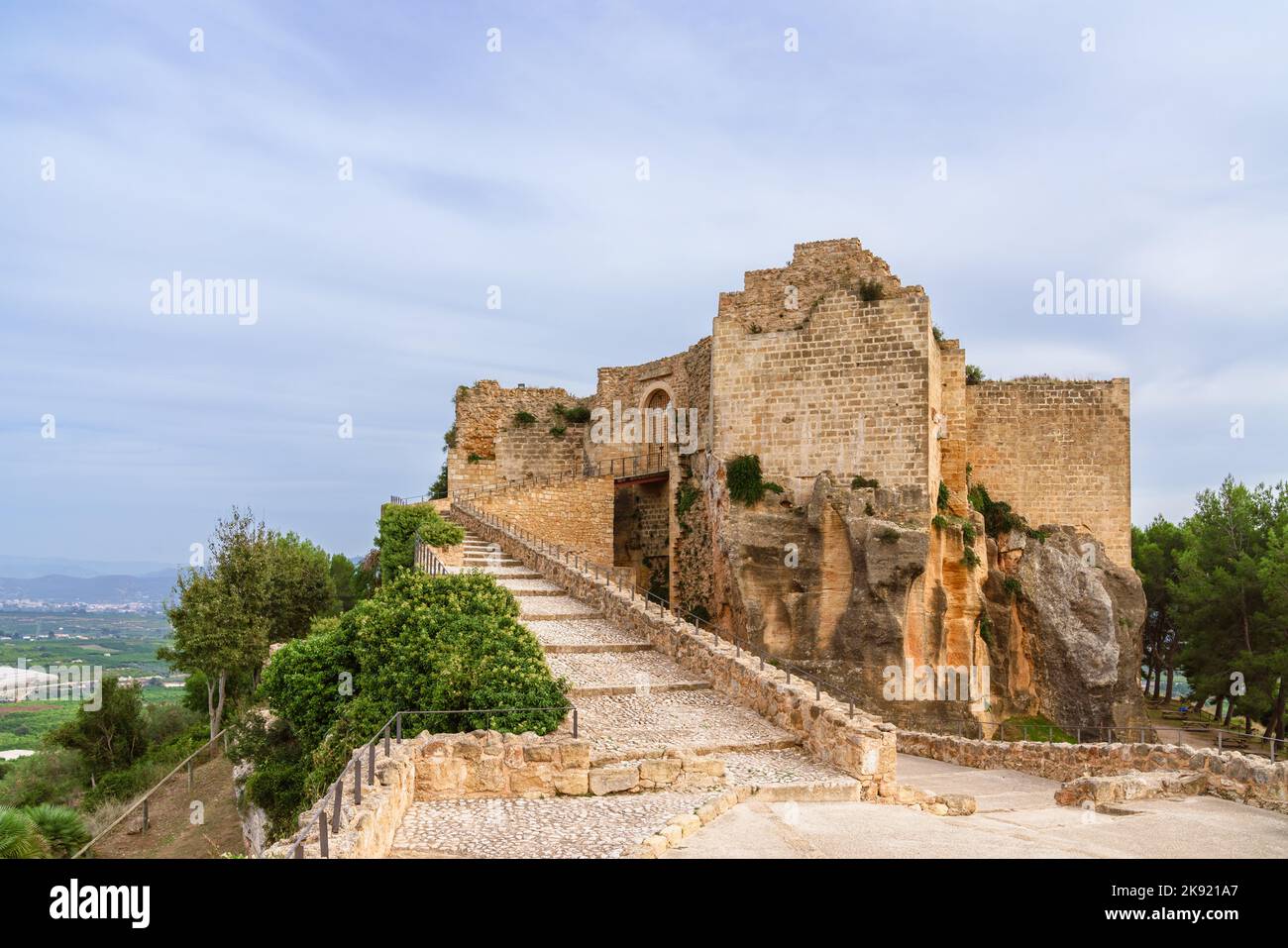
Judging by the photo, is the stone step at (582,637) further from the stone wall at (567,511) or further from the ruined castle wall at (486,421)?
the ruined castle wall at (486,421)

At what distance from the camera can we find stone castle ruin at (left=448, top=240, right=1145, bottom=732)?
22.0 meters

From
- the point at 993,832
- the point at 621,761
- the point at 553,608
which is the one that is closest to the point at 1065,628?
the point at 553,608

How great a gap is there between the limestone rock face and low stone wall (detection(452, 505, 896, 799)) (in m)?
10.4

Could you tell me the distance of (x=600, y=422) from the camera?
3316cm

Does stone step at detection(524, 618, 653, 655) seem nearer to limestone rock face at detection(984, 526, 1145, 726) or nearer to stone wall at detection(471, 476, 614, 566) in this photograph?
stone wall at detection(471, 476, 614, 566)

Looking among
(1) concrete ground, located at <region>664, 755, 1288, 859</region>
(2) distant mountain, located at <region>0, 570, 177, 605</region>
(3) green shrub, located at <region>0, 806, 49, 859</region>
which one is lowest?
(2) distant mountain, located at <region>0, 570, 177, 605</region>

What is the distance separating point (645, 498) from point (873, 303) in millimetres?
11007

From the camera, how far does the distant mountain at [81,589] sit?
117 meters

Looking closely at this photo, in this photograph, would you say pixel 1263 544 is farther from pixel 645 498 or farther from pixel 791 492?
pixel 645 498

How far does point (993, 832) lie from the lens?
9477mm

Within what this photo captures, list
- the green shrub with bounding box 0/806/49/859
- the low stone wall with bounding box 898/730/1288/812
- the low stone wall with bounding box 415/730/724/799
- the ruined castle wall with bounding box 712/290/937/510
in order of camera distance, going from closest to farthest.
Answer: the low stone wall with bounding box 415/730/724/799
the low stone wall with bounding box 898/730/1288/812
the green shrub with bounding box 0/806/49/859
the ruined castle wall with bounding box 712/290/937/510

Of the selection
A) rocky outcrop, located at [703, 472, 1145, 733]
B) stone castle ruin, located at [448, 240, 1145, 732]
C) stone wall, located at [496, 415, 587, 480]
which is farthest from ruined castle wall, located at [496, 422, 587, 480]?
rocky outcrop, located at [703, 472, 1145, 733]

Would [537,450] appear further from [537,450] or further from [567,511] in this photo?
[567,511]

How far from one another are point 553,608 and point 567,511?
9.33 metres
